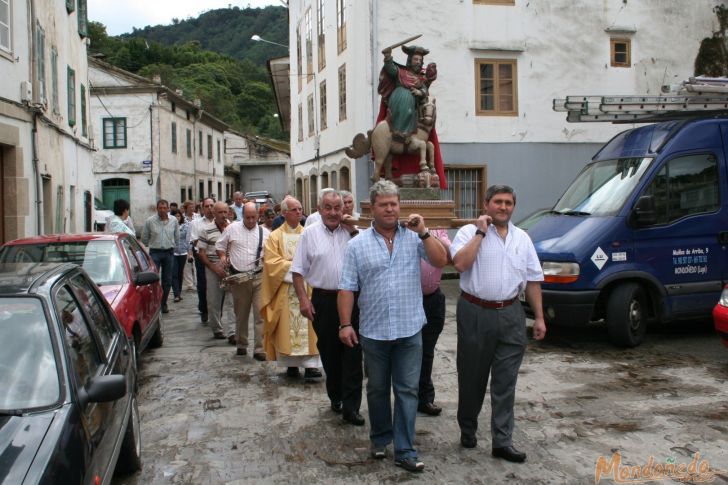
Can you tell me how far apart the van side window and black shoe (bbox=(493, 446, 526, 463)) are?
478cm

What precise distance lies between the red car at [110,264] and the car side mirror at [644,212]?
5408mm

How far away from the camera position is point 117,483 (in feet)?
14.8

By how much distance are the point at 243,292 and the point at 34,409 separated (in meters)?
5.23

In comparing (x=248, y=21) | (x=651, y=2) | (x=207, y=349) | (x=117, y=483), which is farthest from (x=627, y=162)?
(x=248, y=21)

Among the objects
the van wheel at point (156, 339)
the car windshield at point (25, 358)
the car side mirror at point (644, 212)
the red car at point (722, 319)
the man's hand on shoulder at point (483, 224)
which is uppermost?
the car side mirror at point (644, 212)

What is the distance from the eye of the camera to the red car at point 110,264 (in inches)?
279

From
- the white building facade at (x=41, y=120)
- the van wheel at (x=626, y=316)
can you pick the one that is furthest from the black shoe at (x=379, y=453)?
the white building facade at (x=41, y=120)

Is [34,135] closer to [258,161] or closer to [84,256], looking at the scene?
[84,256]

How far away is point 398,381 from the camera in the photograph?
4.64 m

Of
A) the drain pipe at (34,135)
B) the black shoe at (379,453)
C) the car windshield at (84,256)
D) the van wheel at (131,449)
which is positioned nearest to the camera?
the van wheel at (131,449)

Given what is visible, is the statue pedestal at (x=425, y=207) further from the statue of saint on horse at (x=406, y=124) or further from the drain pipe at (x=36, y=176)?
the drain pipe at (x=36, y=176)

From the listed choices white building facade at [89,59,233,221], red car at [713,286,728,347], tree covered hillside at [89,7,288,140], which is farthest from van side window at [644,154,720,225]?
tree covered hillside at [89,7,288,140]

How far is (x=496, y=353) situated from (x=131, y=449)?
243 centimetres

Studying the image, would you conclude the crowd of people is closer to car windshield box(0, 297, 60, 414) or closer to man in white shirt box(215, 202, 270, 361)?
car windshield box(0, 297, 60, 414)
